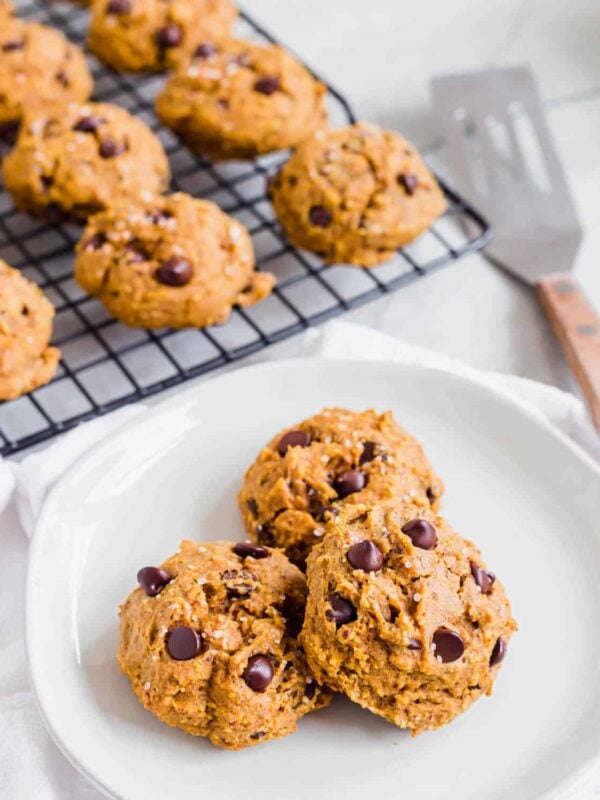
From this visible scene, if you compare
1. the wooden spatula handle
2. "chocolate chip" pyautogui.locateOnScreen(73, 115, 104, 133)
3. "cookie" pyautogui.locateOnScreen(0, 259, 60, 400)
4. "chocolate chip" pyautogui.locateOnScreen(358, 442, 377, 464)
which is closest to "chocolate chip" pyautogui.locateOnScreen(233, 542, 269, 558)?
"chocolate chip" pyautogui.locateOnScreen(358, 442, 377, 464)

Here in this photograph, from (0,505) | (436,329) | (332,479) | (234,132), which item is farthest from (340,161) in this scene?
(0,505)

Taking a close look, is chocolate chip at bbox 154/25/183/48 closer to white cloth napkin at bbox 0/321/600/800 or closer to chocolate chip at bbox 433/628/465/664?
white cloth napkin at bbox 0/321/600/800

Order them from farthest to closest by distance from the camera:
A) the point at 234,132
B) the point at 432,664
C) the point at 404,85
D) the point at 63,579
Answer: the point at 404,85 < the point at 234,132 < the point at 63,579 < the point at 432,664

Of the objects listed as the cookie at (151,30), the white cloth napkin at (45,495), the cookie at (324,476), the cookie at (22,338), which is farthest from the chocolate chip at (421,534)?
the cookie at (151,30)

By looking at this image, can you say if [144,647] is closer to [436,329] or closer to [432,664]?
[432,664]

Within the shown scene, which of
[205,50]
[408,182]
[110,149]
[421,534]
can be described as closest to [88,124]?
[110,149]

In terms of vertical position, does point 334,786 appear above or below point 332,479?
below

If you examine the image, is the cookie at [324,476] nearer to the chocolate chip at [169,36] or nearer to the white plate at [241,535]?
the white plate at [241,535]
